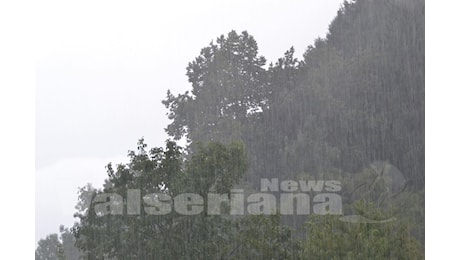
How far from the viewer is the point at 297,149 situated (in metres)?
23.9

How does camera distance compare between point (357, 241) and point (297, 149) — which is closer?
point (357, 241)

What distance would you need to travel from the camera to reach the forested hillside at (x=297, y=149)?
16219 mm

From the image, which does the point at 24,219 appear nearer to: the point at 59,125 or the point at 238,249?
the point at 238,249

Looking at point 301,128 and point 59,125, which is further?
point 59,125

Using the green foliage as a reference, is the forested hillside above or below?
above

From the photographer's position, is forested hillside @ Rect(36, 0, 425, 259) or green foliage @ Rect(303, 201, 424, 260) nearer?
green foliage @ Rect(303, 201, 424, 260)

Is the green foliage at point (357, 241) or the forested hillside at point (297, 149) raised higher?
the forested hillside at point (297, 149)

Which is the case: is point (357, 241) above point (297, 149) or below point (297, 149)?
below

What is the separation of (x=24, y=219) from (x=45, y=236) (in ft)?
89.3

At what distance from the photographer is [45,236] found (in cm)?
3469

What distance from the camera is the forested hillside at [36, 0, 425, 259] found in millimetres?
16219

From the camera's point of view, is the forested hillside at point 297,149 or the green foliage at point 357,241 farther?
the forested hillside at point 297,149

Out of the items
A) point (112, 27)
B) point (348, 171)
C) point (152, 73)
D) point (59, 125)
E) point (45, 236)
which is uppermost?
point (112, 27)
